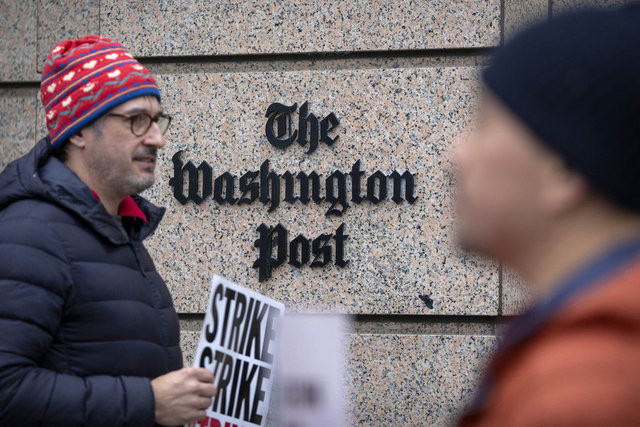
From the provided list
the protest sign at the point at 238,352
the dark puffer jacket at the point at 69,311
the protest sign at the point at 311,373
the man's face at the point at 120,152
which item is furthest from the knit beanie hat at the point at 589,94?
the man's face at the point at 120,152

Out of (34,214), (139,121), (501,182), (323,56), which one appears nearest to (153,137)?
(139,121)

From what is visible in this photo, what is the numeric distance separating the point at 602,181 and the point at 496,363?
245mm

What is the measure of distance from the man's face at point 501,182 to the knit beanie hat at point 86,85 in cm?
167

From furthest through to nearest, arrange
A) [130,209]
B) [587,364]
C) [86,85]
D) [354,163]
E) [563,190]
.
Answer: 1. [354,163]
2. [130,209]
3. [86,85]
4. [563,190]
5. [587,364]

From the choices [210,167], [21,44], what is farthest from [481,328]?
[21,44]

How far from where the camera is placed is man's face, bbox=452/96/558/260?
3.13 ft

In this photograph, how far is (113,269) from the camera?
7.54 ft

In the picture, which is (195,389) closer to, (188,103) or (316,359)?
(316,359)

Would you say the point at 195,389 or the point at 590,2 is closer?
the point at 195,389

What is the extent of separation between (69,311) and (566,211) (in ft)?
5.11

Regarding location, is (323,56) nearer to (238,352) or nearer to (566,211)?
(238,352)

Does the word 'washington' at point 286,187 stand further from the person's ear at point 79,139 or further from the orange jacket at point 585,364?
the orange jacket at point 585,364

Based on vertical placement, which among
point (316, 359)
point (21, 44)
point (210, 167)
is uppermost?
point (21, 44)

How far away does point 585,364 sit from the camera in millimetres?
799
